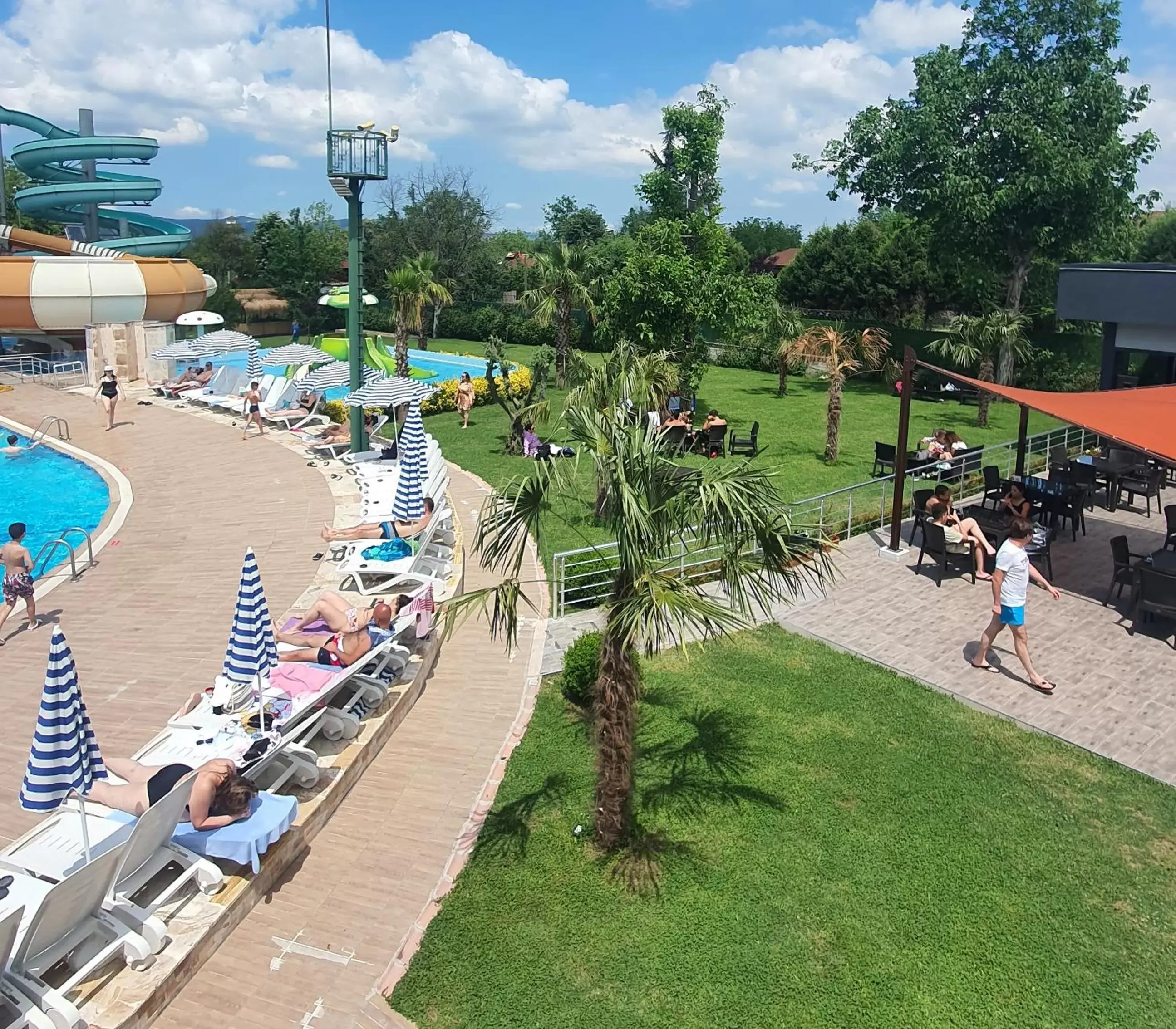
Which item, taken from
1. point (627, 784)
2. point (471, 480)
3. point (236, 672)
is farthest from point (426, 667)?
point (471, 480)

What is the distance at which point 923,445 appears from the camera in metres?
18.0

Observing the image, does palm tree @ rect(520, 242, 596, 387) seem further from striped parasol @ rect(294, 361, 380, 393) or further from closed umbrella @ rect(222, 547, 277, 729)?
closed umbrella @ rect(222, 547, 277, 729)

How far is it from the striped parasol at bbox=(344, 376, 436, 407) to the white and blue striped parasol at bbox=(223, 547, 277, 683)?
38.4ft

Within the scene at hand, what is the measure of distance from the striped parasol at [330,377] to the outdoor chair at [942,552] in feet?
44.7

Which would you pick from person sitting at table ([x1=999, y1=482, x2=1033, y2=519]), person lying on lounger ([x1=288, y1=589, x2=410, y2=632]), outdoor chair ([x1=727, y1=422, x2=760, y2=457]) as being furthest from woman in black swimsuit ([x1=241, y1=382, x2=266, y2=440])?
person sitting at table ([x1=999, y1=482, x2=1033, y2=519])

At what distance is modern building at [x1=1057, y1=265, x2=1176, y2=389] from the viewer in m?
19.2

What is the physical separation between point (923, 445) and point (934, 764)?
10841mm

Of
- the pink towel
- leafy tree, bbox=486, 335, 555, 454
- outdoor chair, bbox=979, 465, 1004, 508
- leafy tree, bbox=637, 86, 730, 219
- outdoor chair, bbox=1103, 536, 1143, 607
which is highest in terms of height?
leafy tree, bbox=637, 86, 730, 219

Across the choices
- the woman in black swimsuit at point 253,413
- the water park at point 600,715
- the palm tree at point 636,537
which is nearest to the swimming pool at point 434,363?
the woman in black swimsuit at point 253,413

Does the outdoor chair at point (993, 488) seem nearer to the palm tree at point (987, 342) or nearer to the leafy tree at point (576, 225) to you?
the palm tree at point (987, 342)

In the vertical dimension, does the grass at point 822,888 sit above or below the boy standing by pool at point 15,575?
below

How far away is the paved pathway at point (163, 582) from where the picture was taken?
30.0 feet

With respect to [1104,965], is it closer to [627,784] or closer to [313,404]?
[627,784]

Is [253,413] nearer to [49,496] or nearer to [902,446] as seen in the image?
[49,496]
